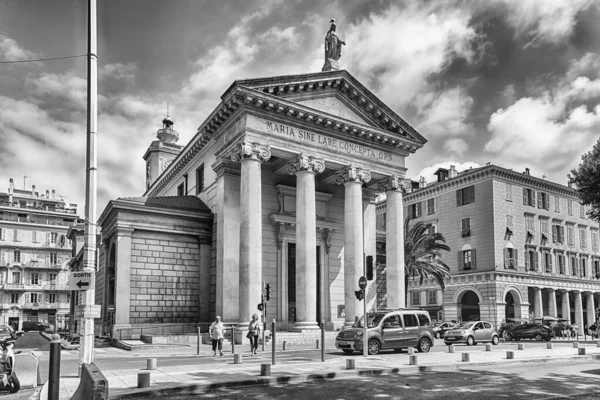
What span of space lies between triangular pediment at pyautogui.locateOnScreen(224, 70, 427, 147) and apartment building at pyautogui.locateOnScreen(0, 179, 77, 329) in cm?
5364

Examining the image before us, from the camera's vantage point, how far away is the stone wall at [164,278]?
2902cm

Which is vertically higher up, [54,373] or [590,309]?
[54,373]

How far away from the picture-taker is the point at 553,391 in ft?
41.5

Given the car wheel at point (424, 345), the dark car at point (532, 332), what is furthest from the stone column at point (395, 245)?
the dark car at point (532, 332)

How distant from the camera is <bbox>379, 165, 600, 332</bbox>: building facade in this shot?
5078 cm

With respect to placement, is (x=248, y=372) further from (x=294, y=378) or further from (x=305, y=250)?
(x=305, y=250)

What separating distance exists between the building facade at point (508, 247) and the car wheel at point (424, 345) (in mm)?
28151

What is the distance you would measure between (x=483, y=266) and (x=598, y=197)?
57.8ft

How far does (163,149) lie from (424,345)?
121ft

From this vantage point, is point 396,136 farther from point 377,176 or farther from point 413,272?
point 413,272

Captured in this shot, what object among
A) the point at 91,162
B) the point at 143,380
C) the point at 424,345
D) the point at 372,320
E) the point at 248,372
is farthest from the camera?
the point at 424,345

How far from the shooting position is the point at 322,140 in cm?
3030

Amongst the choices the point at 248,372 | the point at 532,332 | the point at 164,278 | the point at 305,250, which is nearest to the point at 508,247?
the point at 532,332

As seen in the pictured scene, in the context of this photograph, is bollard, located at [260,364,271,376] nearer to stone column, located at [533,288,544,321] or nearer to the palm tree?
the palm tree
